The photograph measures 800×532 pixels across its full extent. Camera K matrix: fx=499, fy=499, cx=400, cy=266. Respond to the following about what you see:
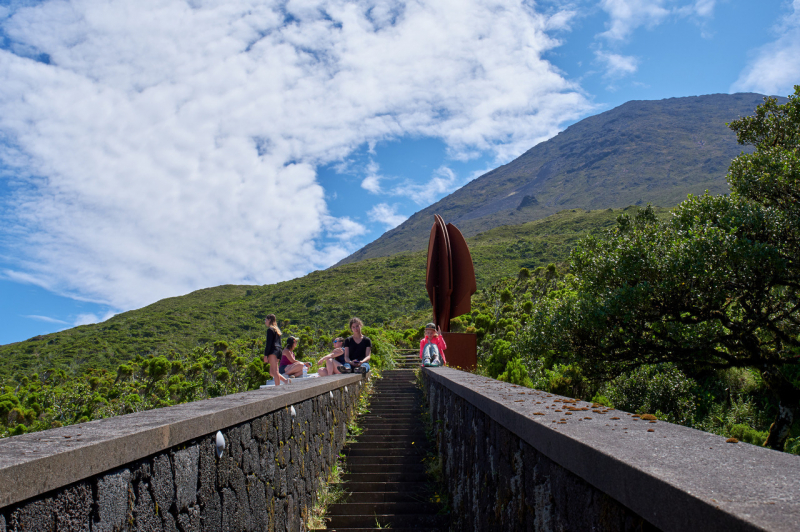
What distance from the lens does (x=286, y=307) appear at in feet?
151

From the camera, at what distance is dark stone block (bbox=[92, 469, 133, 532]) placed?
1.66 metres

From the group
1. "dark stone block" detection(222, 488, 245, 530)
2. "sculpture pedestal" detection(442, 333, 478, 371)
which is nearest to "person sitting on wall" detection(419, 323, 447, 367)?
"sculpture pedestal" detection(442, 333, 478, 371)

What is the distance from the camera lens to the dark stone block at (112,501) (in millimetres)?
1655

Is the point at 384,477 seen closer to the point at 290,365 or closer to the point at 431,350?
the point at 290,365

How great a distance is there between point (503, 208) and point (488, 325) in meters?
119

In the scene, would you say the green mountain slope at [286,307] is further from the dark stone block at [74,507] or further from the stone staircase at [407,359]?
the dark stone block at [74,507]

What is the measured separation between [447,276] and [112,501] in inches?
465

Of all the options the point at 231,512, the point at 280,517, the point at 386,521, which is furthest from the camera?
the point at 386,521

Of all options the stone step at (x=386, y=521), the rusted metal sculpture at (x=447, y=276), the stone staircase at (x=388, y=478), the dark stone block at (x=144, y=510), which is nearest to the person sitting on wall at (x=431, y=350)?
the stone staircase at (x=388, y=478)

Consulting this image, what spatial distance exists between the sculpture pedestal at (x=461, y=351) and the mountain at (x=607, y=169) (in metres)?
86.3

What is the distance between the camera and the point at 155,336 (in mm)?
38031

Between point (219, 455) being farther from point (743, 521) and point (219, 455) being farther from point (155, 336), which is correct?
point (155, 336)

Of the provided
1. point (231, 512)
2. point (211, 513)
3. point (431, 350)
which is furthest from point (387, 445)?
point (211, 513)

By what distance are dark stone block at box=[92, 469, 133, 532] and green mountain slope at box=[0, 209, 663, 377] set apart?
2954 cm
